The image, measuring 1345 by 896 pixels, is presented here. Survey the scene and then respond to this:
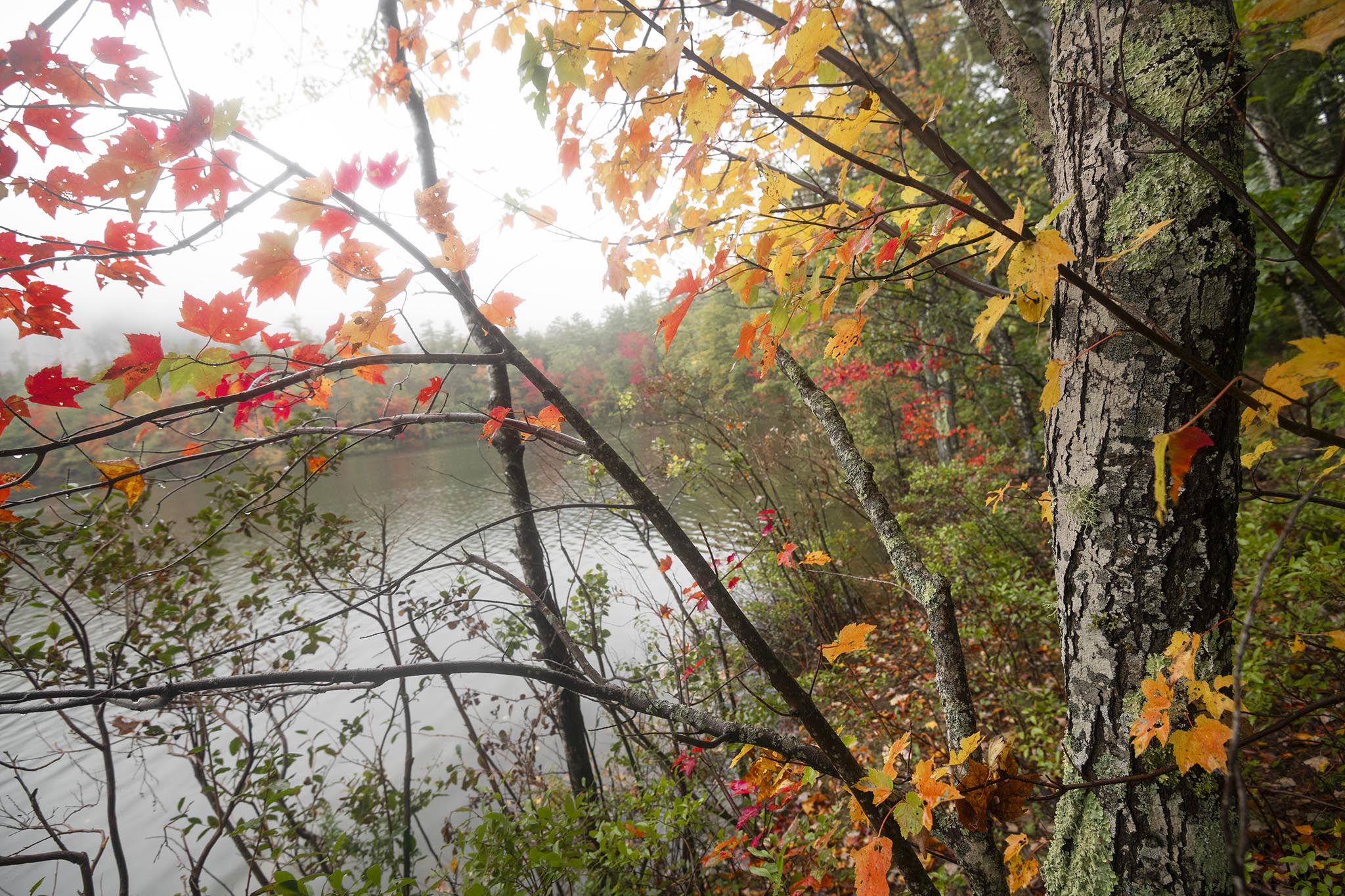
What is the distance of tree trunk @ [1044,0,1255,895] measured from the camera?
1.00 meters

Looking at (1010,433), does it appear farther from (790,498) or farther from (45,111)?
(45,111)

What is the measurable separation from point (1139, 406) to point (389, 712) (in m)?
6.93

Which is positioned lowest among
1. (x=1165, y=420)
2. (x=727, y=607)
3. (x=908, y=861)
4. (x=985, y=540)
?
(x=908, y=861)

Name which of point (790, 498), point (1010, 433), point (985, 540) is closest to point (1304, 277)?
point (1010, 433)

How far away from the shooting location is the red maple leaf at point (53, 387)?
1.41 metres

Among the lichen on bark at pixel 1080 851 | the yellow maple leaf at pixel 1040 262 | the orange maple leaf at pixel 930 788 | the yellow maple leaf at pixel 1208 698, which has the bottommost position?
the lichen on bark at pixel 1080 851

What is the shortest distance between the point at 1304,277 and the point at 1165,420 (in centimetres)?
787

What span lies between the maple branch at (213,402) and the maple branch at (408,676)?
14.9 inches

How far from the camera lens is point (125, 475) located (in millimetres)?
934

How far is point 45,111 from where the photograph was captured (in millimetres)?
1438

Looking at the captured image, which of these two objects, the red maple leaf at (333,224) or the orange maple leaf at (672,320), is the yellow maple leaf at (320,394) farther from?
the orange maple leaf at (672,320)

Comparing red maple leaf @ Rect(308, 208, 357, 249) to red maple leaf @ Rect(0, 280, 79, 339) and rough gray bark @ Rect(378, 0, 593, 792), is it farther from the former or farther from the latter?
rough gray bark @ Rect(378, 0, 593, 792)

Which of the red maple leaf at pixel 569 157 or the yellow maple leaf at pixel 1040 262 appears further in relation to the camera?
the red maple leaf at pixel 569 157

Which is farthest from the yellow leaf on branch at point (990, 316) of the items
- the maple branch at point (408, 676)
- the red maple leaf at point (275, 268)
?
the red maple leaf at point (275, 268)
